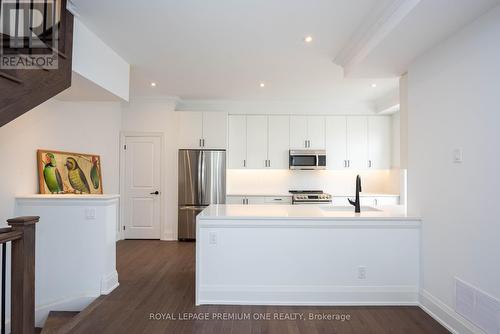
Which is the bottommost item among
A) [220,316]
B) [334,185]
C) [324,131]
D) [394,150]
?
[220,316]

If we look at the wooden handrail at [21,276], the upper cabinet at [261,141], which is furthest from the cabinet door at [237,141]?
the wooden handrail at [21,276]

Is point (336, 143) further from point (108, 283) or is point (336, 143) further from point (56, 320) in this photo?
point (56, 320)

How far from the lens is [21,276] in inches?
74.4

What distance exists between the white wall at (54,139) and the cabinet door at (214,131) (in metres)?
1.66

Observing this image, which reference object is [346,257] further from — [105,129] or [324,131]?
[105,129]

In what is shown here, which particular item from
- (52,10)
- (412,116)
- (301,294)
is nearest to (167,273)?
(301,294)

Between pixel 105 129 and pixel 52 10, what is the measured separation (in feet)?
9.98

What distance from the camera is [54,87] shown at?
2385 mm

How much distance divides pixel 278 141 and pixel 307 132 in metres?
0.61

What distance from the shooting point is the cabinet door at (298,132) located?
5836mm

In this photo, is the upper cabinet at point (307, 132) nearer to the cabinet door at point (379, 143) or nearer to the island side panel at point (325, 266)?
the cabinet door at point (379, 143)

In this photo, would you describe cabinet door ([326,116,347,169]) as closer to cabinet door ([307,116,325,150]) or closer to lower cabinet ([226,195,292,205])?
cabinet door ([307,116,325,150])

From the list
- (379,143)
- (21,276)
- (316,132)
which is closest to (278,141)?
(316,132)

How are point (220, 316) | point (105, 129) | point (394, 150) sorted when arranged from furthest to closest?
point (394, 150), point (105, 129), point (220, 316)
